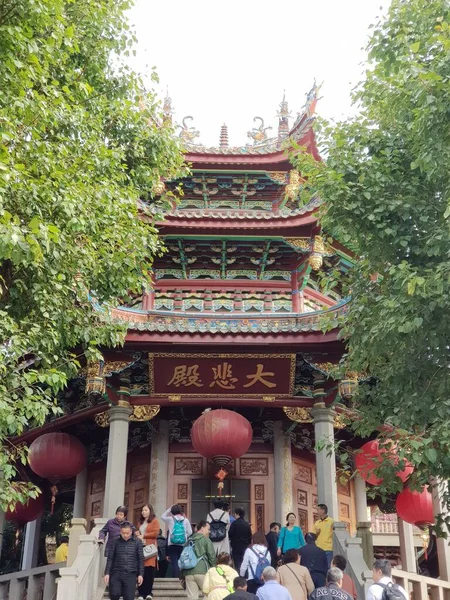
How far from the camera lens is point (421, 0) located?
285 inches

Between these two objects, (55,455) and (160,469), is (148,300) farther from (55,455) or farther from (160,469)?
(55,455)

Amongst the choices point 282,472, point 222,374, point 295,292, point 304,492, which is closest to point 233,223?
point 295,292

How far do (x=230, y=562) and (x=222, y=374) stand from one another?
528 centimetres

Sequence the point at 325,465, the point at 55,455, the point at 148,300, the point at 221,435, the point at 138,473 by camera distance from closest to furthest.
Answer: the point at 221,435 < the point at 325,465 < the point at 55,455 < the point at 138,473 < the point at 148,300

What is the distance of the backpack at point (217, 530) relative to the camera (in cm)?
883

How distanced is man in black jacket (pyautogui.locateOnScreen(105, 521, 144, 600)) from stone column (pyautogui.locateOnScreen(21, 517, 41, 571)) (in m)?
7.25

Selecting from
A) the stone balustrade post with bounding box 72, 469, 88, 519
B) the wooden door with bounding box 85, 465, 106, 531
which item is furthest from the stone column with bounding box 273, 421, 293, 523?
the stone balustrade post with bounding box 72, 469, 88, 519

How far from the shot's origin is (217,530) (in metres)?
8.85

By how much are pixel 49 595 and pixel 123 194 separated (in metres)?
5.38

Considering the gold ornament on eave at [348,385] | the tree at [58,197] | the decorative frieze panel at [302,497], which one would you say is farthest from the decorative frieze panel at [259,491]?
the tree at [58,197]

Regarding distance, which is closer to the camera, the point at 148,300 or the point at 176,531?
the point at 176,531

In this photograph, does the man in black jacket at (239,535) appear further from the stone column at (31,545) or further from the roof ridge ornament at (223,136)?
the roof ridge ornament at (223,136)

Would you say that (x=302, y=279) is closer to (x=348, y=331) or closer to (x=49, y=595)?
(x=348, y=331)

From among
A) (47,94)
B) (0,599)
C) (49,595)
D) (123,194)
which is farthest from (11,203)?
(0,599)
